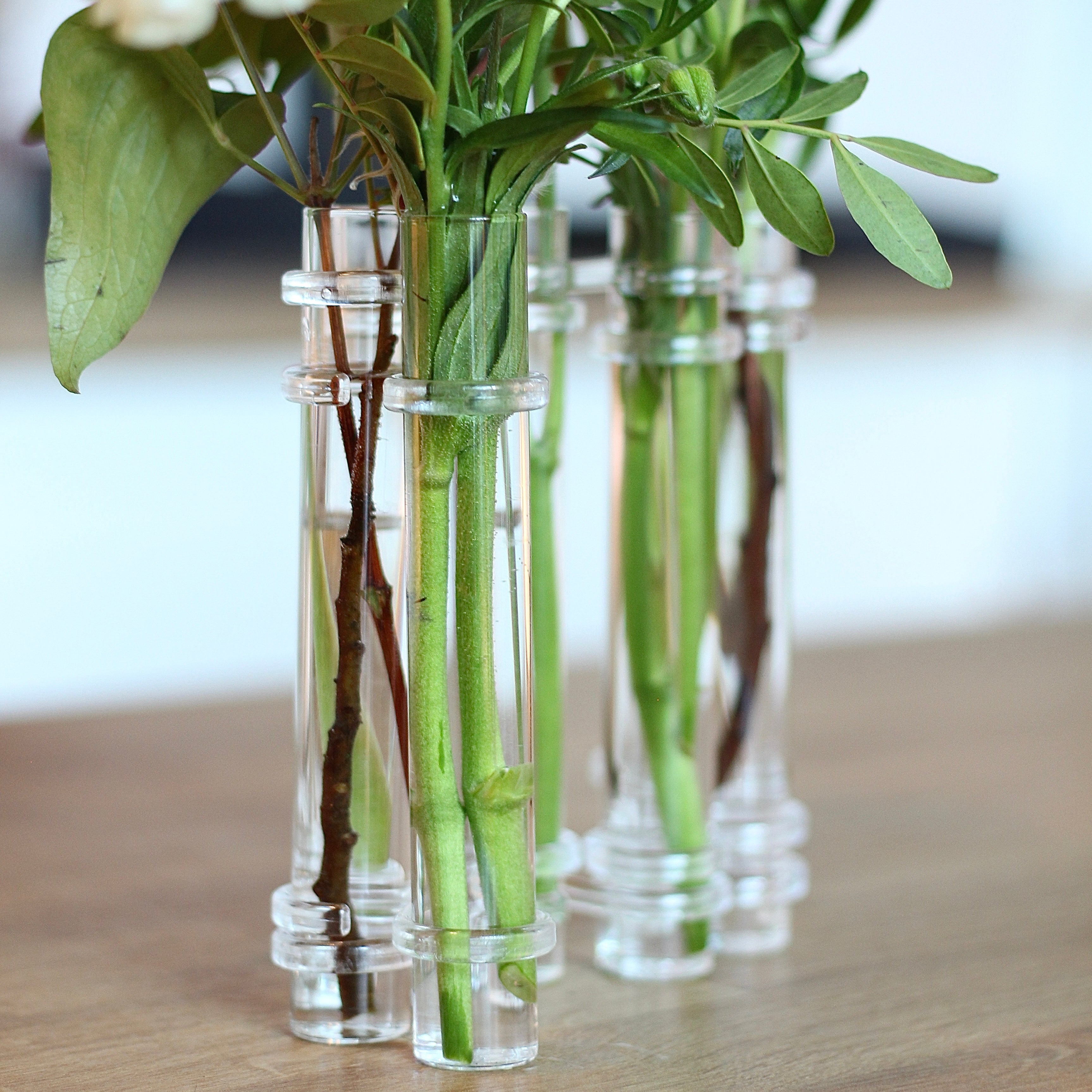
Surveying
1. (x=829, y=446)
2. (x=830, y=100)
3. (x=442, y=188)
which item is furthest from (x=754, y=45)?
(x=829, y=446)

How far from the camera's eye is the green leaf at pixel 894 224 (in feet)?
1.45

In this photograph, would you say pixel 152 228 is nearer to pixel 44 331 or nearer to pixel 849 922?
pixel 849 922

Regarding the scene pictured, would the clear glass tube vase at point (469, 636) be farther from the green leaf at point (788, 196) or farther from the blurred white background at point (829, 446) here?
the blurred white background at point (829, 446)

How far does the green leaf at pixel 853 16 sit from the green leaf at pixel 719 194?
8.7 inches

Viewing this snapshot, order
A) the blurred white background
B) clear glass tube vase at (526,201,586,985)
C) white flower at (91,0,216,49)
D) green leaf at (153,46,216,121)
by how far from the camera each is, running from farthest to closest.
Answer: the blurred white background < clear glass tube vase at (526,201,586,985) < green leaf at (153,46,216,121) < white flower at (91,0,216,49)

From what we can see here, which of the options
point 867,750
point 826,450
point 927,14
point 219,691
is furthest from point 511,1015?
point 927,14

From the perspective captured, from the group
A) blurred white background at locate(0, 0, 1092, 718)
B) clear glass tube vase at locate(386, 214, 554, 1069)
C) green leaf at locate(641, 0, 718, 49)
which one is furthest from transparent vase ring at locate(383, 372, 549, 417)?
blurred white background at locate(0, 0, 1092, 718)

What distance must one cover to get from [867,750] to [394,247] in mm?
530

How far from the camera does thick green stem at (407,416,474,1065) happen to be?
17.6 inches

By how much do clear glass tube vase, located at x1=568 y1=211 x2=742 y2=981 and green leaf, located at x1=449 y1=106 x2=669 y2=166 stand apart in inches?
5.8

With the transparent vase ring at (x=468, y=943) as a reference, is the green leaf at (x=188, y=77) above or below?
above

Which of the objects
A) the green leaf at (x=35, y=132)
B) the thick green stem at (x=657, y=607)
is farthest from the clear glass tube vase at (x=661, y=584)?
the green leaf at (x=35, y=132)

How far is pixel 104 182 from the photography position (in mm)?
468

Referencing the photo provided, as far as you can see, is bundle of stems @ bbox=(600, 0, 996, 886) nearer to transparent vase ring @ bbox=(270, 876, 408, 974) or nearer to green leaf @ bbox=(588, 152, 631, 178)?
green leaf @ bbox=(588, 152, 631, 178)
